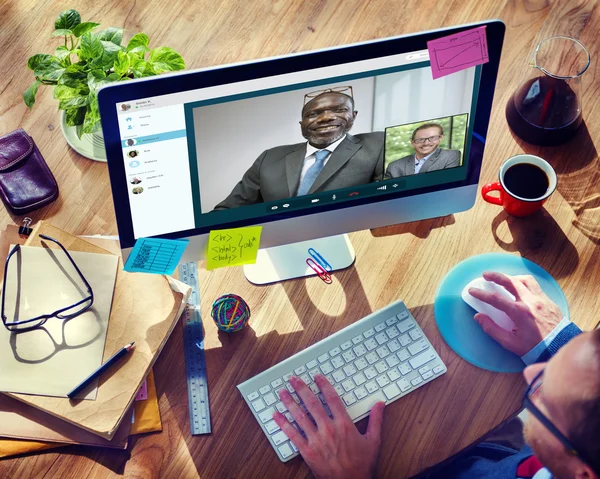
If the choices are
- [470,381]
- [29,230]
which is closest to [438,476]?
[470,381]

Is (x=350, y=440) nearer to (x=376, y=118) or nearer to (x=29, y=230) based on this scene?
(x=376, y=118)

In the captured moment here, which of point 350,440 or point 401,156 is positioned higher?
point 401,156

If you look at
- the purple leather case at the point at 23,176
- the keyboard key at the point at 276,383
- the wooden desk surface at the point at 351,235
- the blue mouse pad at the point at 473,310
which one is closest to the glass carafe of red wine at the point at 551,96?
the wooden desk surface at the point at 351,235

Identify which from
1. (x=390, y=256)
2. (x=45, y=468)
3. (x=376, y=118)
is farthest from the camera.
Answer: (x=390, y=256)

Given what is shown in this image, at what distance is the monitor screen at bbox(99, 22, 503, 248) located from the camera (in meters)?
0.98

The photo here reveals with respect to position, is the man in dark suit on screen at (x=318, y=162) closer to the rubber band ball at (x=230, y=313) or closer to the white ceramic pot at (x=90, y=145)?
the rubber band ball at (x=230, y=313)

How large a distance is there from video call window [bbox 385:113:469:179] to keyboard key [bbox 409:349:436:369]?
0.33 metres

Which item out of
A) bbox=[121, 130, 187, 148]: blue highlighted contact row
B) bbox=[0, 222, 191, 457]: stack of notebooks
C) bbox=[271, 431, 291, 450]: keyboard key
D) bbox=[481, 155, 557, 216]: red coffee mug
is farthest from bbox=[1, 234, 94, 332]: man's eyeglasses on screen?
bbox=[481, 155, 557, 216]: red coffee mug

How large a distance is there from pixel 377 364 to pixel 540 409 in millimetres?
294

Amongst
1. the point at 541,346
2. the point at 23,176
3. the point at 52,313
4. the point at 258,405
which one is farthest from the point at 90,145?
the point at 541,346

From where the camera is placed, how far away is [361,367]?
1.20m

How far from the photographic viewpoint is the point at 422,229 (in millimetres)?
1351

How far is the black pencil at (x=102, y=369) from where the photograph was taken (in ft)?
3.67

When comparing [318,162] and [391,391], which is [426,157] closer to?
[318,162]
